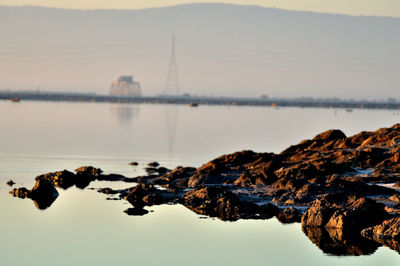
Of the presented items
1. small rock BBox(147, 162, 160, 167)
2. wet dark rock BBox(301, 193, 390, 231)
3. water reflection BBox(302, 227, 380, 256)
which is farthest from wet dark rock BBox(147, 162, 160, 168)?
water reflection BBox(302, 227, 380, 256)

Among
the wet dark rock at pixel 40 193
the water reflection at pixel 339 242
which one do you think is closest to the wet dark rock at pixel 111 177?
the wet dark rock at pixel 40 193

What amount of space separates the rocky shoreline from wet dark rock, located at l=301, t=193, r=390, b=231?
4 centimetres

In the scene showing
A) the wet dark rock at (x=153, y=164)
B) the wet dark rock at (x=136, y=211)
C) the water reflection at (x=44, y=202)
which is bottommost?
the wet dark rock at (x=153, y=164)

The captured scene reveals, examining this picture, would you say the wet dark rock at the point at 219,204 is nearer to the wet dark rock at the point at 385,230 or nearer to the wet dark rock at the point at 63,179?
the wet dark rock at the point at 385,230

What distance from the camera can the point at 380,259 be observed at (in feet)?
79.4

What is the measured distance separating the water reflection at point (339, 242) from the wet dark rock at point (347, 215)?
1.23 feet

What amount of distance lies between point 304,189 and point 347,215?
5.64 meters

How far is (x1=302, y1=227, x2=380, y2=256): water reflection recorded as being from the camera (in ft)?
83.2

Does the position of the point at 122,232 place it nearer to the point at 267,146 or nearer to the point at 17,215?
the point at 17,215

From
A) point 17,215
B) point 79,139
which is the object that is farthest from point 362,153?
point 79,139

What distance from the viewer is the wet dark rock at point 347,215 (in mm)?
27750

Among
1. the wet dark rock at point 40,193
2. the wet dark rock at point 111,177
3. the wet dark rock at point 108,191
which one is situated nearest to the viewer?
the wet dark rock at point 40,193

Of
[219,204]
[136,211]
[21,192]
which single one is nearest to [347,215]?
[219,204]

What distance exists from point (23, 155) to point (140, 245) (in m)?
34.4
